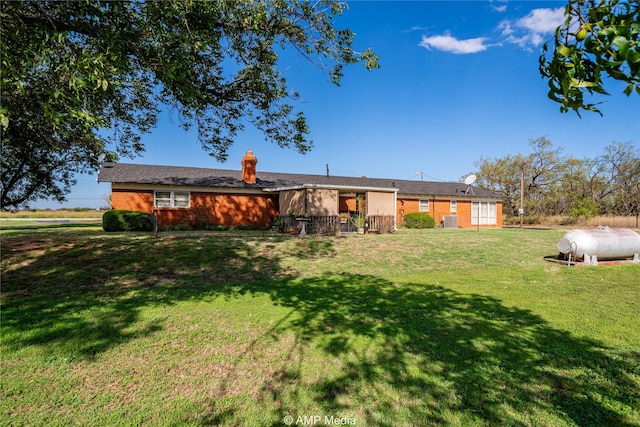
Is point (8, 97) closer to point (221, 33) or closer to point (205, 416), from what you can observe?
point (221, 33)

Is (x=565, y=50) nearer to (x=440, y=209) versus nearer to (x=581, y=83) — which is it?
(x=581, y=83)

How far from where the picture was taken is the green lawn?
119 inches

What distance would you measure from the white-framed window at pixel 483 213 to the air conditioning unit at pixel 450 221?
10.1 feet

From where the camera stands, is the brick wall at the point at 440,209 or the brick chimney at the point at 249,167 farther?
the brick wall at the point at 440,209

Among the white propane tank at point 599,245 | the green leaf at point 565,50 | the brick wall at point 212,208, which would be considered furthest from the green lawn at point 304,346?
the brick wall at point 212,208

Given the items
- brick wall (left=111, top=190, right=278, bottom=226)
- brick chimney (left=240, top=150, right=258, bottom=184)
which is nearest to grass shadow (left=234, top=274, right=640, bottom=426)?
brick wall (left=111, top=190, right=278, bottom=226)

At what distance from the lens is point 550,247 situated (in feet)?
49.5

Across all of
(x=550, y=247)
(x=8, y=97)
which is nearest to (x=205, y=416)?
(x=8, y=97)

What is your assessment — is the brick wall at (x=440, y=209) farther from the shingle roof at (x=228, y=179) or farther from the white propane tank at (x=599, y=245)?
the white propane tank at (x=599, y=245)

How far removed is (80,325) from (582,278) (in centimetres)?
1192

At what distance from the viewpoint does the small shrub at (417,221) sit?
2472cm

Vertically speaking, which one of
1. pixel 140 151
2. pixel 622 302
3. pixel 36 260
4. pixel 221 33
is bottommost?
pixel 622 302

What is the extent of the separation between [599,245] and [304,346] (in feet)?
39.3

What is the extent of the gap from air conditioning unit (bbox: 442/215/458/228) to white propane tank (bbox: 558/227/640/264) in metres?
16.0
